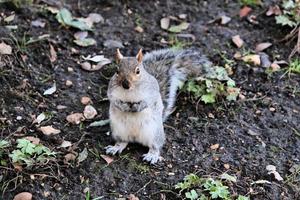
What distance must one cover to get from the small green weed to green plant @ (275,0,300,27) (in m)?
1.75

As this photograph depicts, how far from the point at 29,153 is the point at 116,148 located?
1.70 feet

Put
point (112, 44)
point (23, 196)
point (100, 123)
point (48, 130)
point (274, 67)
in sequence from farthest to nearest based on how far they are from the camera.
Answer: point (112, 44), point (274, 67), point (100, 123), point (48, 130), point (23, 196)

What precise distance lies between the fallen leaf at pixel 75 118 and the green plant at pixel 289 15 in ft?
5.88

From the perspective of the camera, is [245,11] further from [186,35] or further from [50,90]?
[50,90]

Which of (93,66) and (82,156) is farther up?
(93,66)

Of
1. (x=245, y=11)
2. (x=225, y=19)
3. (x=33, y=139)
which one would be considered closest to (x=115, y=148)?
(x=33, y=139)

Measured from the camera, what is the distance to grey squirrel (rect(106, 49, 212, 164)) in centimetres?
327

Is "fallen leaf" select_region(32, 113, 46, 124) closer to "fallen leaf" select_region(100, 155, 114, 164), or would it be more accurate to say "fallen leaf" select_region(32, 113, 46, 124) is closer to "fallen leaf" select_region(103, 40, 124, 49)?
"fallen leaf" select_region(100, 155, 114, 164)

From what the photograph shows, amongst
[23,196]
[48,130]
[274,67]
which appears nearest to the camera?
[23,196]

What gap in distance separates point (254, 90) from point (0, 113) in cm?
170

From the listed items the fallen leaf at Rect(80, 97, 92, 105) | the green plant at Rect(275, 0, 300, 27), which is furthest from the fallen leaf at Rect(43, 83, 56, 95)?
the green plant at Rect(275, 0, 300, 27)

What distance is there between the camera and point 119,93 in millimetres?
3279

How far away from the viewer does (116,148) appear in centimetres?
352

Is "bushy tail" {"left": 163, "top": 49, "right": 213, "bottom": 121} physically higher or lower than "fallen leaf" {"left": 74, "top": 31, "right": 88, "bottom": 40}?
higher
